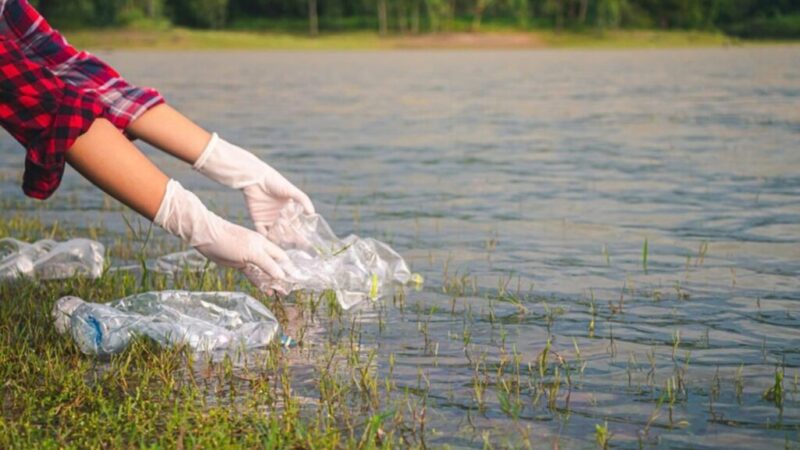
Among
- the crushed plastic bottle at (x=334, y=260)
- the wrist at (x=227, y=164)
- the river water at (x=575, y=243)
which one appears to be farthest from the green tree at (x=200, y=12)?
the wrist at (x=227, y=164)

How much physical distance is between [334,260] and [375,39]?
90798mm

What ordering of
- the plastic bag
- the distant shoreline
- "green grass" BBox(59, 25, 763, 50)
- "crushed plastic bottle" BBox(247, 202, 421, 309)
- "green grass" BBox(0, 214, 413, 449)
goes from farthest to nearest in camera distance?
"green grass" BBox(59, 25, 763, 50) < the distant shoreline < the plastic bag < "crushed plastic bottle" BBox(247, 202, 421, 309) < "green grass" BBox(0, 214, 413, 449)

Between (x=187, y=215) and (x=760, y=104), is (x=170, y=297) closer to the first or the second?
(x=187, y=215)

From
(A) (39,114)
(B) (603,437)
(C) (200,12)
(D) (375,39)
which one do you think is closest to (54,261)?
(A) (39,114)

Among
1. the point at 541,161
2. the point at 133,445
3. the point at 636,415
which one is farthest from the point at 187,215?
the point at 541,161

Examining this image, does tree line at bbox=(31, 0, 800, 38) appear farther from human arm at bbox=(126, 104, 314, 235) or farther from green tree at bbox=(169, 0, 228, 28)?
human arm at bbox=(126, 104, 314, 235)

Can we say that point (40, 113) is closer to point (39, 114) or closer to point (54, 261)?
point (39, 114)

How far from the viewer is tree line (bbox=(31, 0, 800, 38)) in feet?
331

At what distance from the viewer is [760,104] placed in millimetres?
25547

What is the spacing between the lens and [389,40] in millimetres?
97688

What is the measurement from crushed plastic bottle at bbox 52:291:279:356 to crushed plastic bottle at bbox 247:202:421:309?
0.39 meters

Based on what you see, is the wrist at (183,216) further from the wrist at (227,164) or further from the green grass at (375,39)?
the green grass at (375,39)

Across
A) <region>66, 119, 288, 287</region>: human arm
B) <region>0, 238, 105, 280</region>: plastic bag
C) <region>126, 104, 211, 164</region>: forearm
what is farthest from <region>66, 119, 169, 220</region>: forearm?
<region>0, 238, 105, 280</region>: plastic bag

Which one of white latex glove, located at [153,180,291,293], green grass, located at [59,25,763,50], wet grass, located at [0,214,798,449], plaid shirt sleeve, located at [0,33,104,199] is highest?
plaid shirt sleeve, located at [0,33,104,199]
